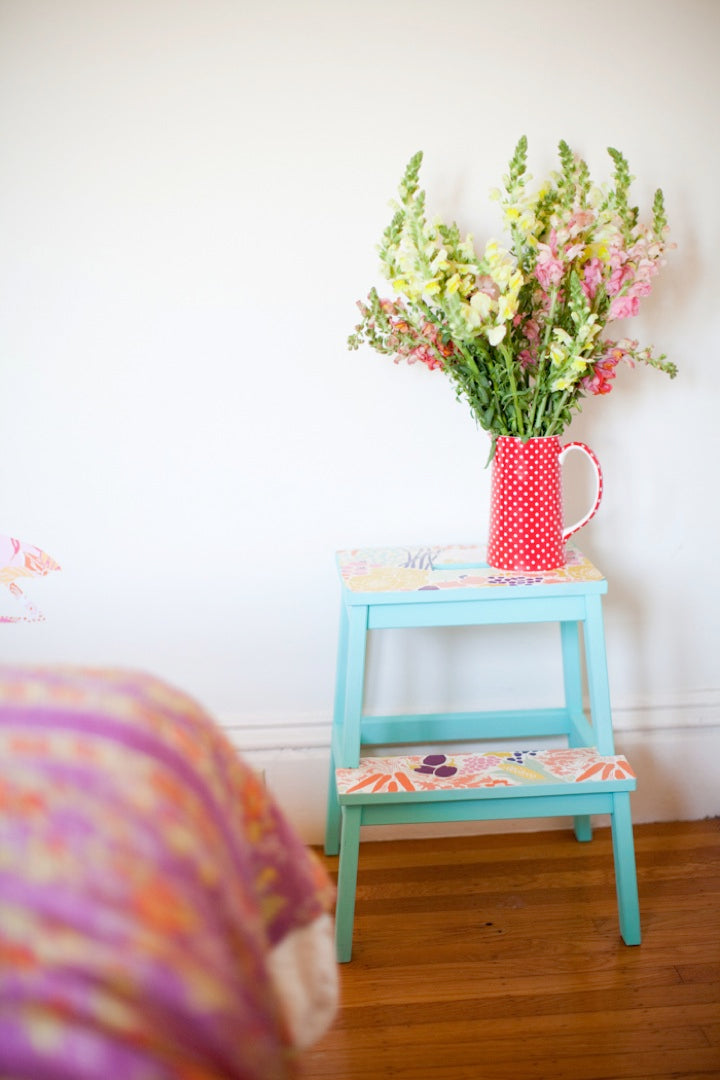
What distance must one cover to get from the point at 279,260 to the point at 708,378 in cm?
86

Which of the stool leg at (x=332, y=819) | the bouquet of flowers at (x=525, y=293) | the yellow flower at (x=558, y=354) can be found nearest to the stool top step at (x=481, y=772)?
the stool leg at (x=332, y=819)

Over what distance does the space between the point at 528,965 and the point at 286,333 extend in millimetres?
1175

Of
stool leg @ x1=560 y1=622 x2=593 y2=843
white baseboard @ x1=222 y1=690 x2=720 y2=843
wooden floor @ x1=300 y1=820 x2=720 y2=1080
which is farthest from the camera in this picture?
white baseboard @ x1=222 y1=690 x2=720 y2=843

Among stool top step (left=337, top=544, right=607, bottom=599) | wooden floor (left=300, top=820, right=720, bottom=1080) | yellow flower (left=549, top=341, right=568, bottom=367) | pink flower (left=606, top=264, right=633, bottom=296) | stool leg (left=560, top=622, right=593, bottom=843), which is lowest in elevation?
wooden floor (left=300, top=820, right=720, bottom=1080)

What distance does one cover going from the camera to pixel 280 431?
1929mm

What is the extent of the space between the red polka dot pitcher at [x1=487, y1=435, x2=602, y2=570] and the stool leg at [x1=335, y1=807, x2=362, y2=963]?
491mm

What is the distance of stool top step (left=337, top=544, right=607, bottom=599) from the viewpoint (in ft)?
5.42

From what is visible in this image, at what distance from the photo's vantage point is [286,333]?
1891mm

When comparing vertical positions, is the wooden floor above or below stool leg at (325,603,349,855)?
below

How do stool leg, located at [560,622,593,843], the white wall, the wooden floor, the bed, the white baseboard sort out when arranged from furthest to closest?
1. the white baseboard
2. stool leg, located at [560,622,593,843]
3. the white wall
4. the wooden floor
5. the bed

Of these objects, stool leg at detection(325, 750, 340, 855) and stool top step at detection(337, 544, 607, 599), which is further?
stool leg at detection(325, 750, 340, 855)

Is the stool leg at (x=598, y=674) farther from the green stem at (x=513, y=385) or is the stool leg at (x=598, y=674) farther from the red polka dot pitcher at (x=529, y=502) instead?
the green stem at (x=513, y=385)

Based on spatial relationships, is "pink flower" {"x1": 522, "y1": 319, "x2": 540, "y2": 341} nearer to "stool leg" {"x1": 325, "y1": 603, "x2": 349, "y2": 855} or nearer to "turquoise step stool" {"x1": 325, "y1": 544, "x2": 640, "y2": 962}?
"turquoise step stool" {"x1": 325, "y1": 544, "x2": 640, "y2": 962}

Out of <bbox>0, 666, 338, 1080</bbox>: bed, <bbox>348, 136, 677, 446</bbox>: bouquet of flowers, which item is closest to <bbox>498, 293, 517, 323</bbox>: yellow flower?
<bbox>348, 136, 677, 446</bbox>: bouquet of flowers
